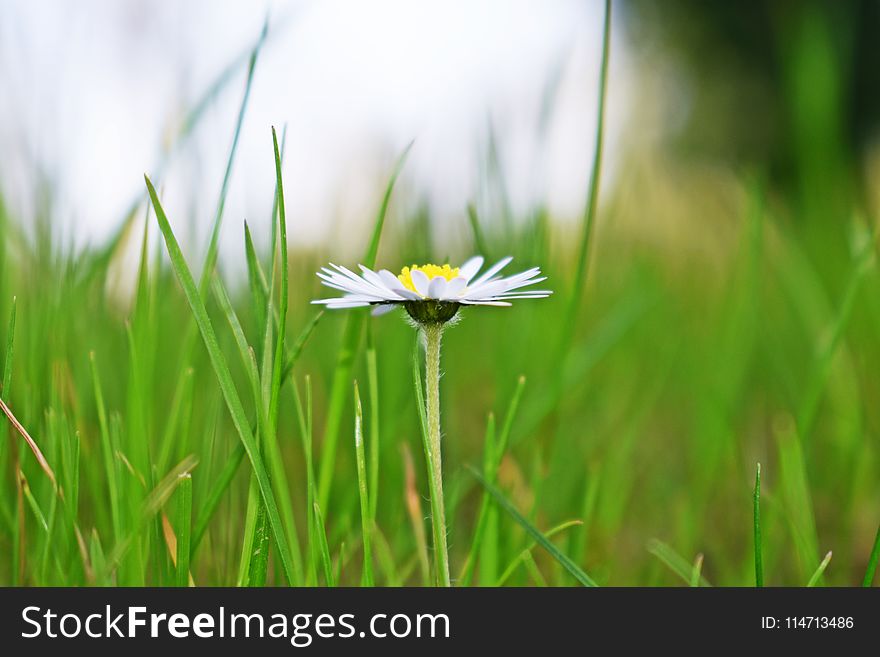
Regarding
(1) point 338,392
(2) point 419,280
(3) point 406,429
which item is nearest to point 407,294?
(2) point 419,280

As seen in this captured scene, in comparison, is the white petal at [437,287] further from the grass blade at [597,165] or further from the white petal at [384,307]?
the grass blade at [597,165]

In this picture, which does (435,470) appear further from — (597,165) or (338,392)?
(597,165)

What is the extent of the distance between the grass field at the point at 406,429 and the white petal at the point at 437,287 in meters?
0.07

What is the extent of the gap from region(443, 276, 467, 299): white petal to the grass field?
0.23 ft

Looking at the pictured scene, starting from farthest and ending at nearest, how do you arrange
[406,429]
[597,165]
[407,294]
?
[406,429]
[597,165]
[407,294]

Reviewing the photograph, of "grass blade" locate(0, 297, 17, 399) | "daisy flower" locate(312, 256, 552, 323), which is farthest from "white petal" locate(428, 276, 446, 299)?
"grass blade" locate(0, 297, 17, 399)

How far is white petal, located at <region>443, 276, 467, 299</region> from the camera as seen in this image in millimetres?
338

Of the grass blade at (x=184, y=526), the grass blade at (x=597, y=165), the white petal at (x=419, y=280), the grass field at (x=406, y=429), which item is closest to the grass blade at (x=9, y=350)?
the grass field at (x=406, y=429)

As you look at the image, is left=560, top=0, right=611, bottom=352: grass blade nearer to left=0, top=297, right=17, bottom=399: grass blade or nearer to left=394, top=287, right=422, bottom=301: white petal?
left=394, top=287, right=422, bottom=301: white petal

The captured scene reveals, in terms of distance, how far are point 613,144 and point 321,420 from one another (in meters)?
0.58

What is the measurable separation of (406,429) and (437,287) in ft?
1.24

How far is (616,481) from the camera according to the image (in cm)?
67

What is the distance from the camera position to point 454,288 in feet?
1.11
